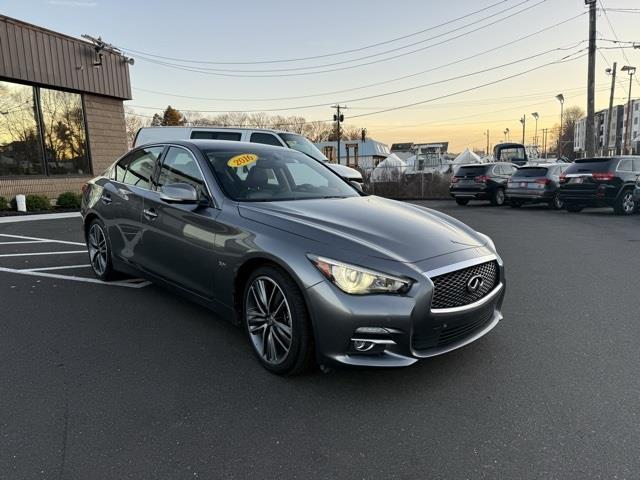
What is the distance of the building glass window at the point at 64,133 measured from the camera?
14039mm

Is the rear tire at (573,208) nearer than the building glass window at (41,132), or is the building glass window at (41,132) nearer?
the building glass window at (41,132)

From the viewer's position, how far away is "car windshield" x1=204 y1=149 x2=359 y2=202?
3.76m

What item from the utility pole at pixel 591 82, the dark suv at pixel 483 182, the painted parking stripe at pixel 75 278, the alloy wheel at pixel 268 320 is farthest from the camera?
the utility pole at pixel 591 82

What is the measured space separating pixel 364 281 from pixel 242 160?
1.87 m

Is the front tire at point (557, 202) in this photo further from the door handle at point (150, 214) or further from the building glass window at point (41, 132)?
the building glass window at point (41, 132)

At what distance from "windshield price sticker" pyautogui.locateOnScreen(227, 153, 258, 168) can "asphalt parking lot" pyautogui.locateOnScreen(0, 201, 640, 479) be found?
140cm

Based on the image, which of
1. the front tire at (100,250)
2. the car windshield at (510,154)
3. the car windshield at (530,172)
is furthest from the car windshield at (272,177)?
the car windshield at (510,154)

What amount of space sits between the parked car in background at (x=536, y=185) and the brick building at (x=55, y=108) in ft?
43.8

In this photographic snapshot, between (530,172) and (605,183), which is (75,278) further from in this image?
(530,172)

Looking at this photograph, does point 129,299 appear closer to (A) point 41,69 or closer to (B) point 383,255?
(B) point 383,255

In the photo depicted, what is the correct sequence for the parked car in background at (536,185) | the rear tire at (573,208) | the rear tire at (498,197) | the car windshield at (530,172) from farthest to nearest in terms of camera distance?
the rear tire at (498,197) → the car windshield at (530,172) → the parked car in background at (536,185) → the rear tire at (573,208)

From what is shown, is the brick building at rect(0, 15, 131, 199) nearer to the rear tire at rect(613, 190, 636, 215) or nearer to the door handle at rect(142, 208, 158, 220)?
the door handle at rect(142, 208, 158, 220)

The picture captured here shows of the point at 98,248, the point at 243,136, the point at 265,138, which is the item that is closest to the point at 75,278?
the point at 98,248

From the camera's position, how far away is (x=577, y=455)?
2295mm
